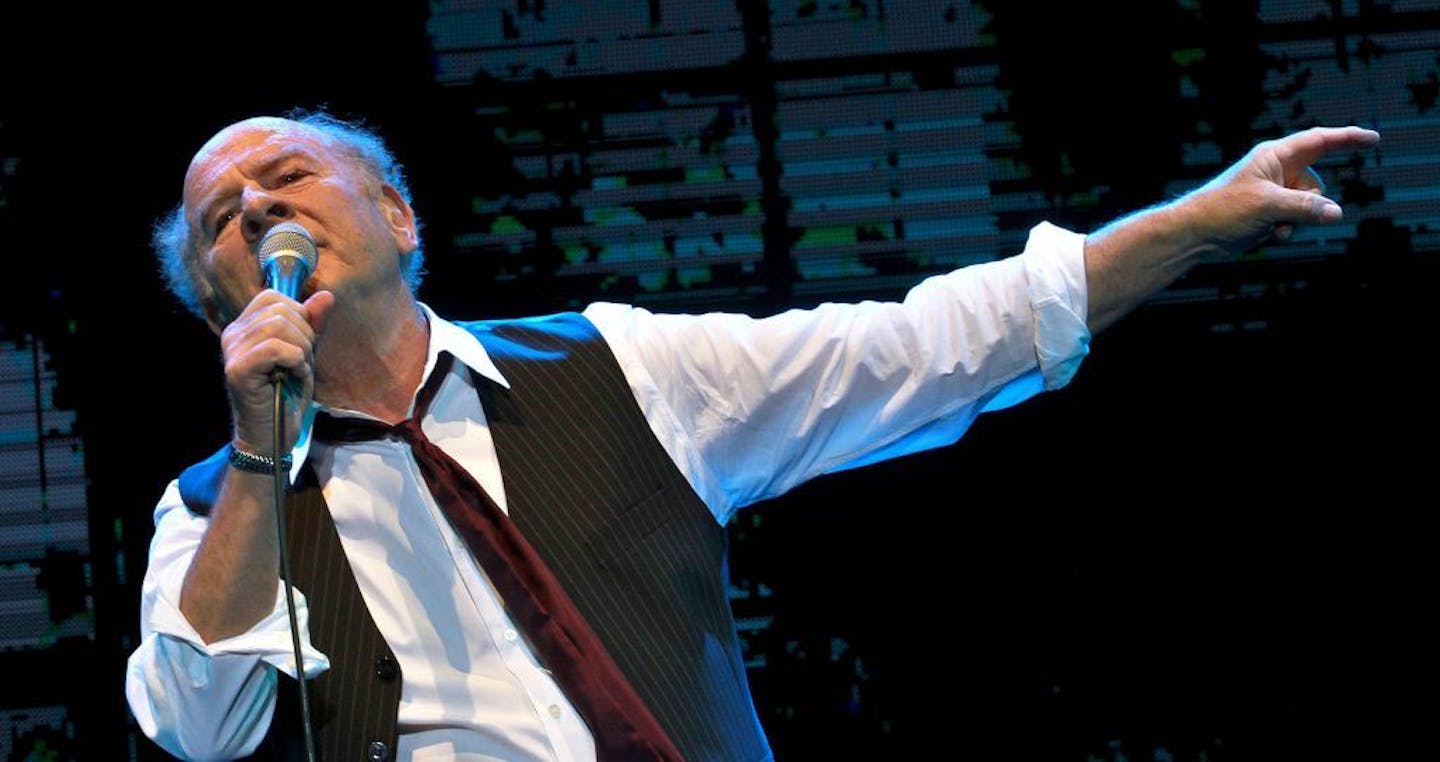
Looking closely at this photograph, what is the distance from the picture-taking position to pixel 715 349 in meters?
2.08

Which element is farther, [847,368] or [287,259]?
[847,368]

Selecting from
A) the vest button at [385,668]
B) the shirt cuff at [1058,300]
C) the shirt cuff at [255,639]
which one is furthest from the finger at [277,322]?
the shirt cuff at [1058,300]

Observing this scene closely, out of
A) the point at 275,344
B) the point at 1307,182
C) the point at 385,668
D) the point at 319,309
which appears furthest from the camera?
the point at 385,668

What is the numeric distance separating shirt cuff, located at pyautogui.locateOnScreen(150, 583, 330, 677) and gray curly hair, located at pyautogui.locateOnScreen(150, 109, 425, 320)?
23.8 inches

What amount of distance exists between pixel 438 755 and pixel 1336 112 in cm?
183

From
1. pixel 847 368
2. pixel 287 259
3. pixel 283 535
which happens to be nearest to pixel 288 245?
pixel 287 259

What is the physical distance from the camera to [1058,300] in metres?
1.83

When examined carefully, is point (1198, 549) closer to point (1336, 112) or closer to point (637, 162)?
point (1336, 112)

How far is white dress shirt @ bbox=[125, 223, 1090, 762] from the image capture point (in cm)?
184

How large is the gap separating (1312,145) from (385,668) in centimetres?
124

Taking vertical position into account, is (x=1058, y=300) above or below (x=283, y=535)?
above

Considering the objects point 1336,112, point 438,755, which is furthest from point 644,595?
point 1336,112

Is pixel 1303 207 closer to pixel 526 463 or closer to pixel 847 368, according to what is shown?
pixel 847 368

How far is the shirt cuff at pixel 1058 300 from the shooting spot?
6.00ft
